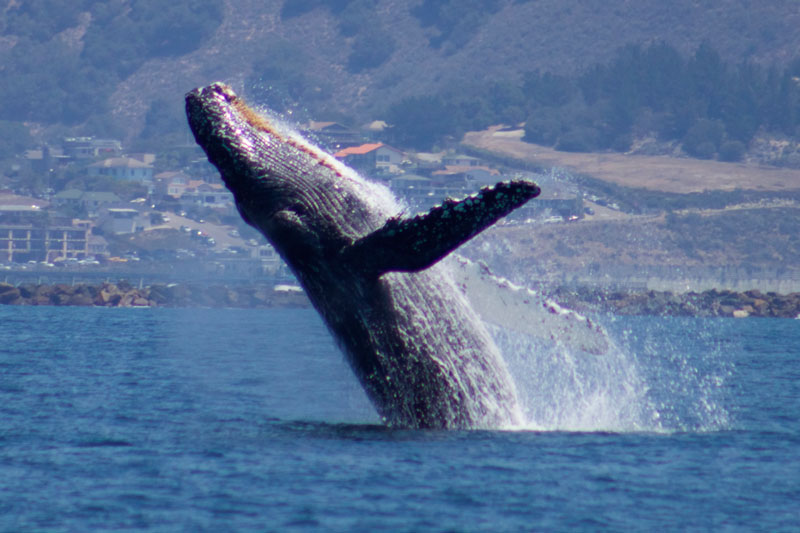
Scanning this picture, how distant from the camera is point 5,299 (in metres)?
82.6

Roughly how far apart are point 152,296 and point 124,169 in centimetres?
10268

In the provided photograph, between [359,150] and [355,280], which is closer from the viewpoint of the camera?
[355,280]

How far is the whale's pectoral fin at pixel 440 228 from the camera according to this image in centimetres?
1001

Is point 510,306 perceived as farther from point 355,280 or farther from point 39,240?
point 39,240

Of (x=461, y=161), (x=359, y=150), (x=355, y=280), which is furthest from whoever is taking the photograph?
(x=359, y=150)

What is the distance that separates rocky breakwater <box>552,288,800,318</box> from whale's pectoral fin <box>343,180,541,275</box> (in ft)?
212

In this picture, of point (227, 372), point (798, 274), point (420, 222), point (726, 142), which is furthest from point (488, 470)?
point (726, 142)

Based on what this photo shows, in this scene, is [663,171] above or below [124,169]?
above

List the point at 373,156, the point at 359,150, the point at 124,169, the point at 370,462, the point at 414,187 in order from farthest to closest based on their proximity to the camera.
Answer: the point at 124,169
the point at 373,156
the point at 359,150
the point at 414,187
the point at 370,462

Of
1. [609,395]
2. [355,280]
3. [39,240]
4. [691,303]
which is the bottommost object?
[691,303]

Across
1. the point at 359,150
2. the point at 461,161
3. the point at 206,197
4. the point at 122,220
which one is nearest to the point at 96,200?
the point at 206,197

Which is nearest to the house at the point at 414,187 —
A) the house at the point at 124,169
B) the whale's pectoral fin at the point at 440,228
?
the house at the point at 124,169

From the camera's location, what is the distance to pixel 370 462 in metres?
12.1

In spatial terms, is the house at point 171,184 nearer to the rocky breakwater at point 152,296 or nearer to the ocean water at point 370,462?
the rocky breakwater at point 152,296
